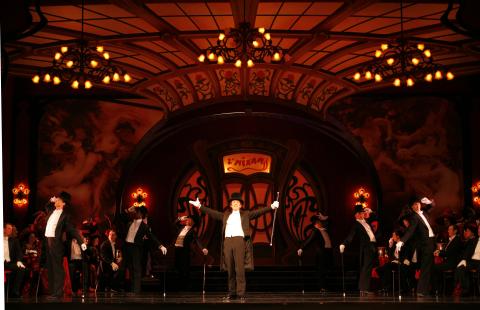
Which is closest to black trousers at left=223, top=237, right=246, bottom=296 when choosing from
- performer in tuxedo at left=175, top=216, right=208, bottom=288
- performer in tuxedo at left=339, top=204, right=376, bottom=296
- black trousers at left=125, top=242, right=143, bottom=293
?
performer in tuxedo at left=339, top=204, right=376, bottom=296

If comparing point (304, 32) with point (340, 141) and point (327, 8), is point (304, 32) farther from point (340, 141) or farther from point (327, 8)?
point (340, 141)

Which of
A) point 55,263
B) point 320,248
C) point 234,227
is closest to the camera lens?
point 55,263

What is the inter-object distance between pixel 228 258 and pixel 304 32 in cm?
683

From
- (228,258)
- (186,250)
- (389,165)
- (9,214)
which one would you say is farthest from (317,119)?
(228,258)

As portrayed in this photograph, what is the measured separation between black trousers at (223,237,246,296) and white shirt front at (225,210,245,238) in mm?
62

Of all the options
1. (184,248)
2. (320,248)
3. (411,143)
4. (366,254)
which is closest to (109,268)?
(184,248)

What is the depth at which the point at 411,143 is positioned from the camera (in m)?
22.0

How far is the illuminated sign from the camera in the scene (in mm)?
20891

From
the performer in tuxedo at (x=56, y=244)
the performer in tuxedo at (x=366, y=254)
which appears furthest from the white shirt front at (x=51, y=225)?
the performer in tuxedo at (x=366, y=254)

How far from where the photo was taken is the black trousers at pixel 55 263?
10.2 metres

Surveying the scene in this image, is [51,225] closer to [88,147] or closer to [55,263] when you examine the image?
[55,263]

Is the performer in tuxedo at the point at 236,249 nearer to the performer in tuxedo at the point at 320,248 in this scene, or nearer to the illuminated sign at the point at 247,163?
the performer in tuxedo at the point at 320,248

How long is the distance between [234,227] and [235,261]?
1.73 feet

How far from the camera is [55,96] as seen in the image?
2131 centimetres
